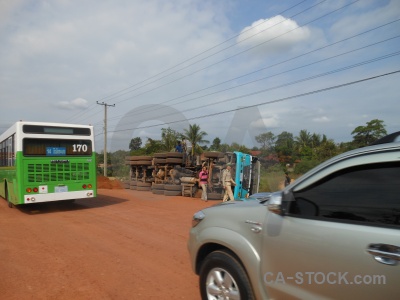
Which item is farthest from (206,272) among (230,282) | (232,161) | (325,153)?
(325,153)

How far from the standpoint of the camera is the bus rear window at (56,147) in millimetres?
10539

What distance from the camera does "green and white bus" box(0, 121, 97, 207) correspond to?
34.0 feet

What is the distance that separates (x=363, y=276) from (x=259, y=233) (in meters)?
0.90

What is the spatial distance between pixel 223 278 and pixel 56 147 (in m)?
9.71

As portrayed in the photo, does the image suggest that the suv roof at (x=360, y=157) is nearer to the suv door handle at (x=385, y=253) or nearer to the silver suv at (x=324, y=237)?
the silver suv at (x=324, y=237)

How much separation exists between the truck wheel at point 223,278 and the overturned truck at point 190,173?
26.7ft

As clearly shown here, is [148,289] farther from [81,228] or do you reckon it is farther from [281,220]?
[81,228]

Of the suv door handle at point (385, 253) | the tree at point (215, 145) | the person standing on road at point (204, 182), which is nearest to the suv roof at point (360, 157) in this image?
the suv door handle at point (385, 253)

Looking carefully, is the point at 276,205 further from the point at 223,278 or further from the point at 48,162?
the point at 48,162

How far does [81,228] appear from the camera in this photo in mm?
8117

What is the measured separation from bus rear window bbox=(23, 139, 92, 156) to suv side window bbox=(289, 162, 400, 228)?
33.5ft

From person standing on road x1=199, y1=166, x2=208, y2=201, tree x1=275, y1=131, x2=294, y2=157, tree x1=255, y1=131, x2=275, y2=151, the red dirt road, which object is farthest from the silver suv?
tree x1=275, y1=131, x2=294, y2=157

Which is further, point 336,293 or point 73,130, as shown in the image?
point 73,130

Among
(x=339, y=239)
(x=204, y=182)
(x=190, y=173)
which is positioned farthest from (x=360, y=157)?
(x=190, y=173)
